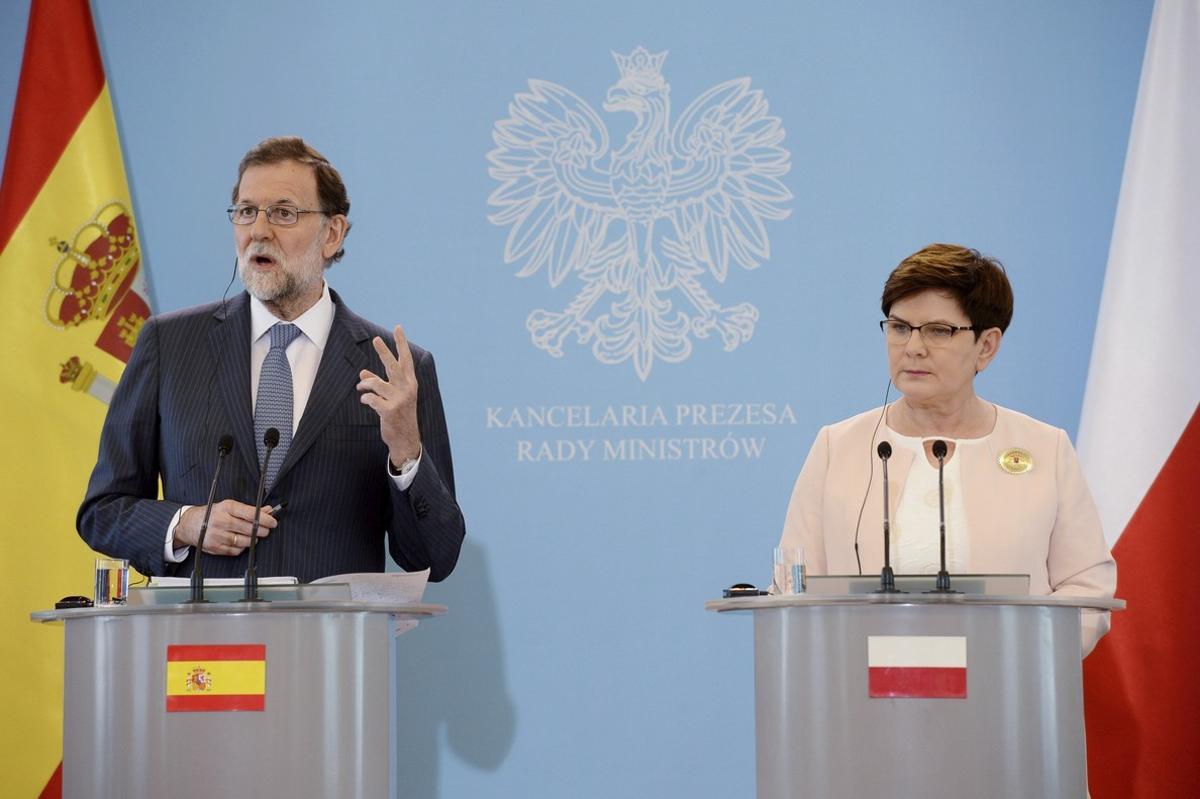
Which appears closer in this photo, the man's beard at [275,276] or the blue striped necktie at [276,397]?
the blue striped necktie at [276,397]

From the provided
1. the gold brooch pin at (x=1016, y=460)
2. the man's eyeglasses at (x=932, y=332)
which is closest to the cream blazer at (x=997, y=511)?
the gold brooch pin at (x=1016, y=460)

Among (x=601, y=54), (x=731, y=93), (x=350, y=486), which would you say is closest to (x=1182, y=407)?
(x=731, y=93)

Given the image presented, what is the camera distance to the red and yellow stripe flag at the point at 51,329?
3.89 m

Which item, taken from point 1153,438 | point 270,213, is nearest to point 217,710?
point 270,213

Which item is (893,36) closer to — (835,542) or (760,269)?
(760,269)

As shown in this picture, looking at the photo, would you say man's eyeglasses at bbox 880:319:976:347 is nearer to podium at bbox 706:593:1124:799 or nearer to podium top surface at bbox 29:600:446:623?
podium at bbox 706:593:1124:799

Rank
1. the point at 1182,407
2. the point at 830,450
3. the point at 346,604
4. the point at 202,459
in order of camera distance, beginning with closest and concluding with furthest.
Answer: the point at 346,604
the point at 202,459
the point at 830,450
the point at 1182,407

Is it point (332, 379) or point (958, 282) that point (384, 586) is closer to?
point (332, 379)

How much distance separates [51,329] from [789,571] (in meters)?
2.62

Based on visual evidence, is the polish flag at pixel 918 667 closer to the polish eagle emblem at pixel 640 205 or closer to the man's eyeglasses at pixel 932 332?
the man's eyeglasses at pixel 932 332

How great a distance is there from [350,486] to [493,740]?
1.36 m

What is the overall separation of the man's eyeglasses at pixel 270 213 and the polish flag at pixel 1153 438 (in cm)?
226

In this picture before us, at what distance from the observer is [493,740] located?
396cm

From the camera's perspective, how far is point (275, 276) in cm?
301
